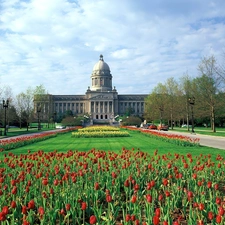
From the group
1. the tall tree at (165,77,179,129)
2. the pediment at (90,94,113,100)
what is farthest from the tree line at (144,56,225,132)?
the pediment at (90,94,113,100)

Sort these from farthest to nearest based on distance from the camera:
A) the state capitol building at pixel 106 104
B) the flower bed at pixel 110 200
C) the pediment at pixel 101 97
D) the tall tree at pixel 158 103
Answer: the state capitol building at pixel 106 104
the pediment at pixel 101 97
the tall tree at pixel 158 103
the flower bed at pixel 110 200

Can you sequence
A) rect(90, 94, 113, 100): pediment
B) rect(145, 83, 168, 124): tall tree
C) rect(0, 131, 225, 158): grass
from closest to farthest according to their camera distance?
1. rect(0, 131, 225, 158): grass
2. rect(145, 83, 168, 124): tall tree
3. rect(90, 94, 113, 100): pediment

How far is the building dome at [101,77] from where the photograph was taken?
141m

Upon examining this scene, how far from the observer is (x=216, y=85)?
37594 millimetres

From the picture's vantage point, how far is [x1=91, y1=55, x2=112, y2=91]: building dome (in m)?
141

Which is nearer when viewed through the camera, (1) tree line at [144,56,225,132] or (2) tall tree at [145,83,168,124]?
(1) tree line at [144,56,225,132]

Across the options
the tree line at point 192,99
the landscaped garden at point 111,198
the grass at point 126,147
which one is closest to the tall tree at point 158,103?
the tree line at point 192,99

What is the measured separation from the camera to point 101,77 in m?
141

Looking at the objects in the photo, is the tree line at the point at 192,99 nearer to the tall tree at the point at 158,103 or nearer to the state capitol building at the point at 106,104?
the tall tree at the point at 158,103

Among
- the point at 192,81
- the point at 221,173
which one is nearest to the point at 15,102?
the point at 192,81

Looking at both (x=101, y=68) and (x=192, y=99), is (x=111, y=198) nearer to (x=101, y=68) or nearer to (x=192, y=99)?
(x=192, y=99)

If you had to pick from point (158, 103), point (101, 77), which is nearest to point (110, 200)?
point (158, 103)

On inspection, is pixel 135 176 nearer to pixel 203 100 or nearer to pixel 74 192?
pixel 74 192

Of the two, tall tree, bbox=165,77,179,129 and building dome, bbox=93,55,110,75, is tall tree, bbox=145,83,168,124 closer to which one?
tall tree, bbox=165,77,179,129
